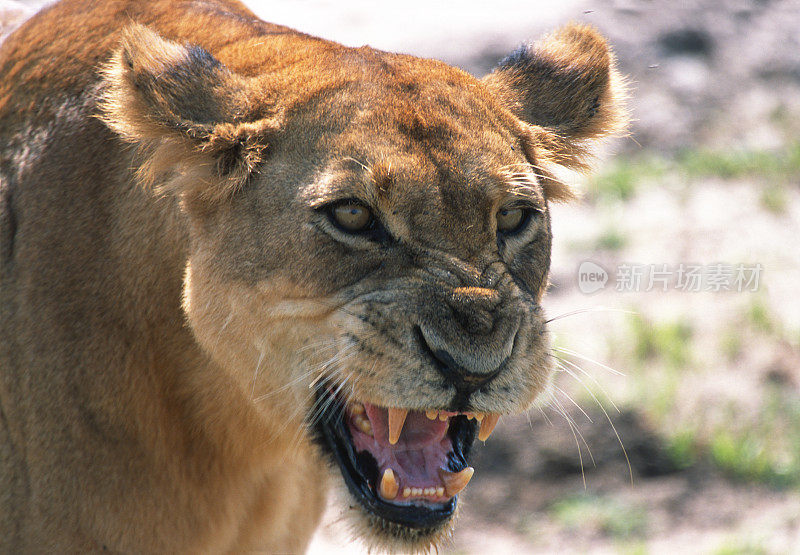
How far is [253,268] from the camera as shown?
2598 mm

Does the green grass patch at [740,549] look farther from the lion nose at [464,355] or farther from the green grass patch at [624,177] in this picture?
the lion nose at [464,355]

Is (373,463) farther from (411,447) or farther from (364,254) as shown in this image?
(364,254)

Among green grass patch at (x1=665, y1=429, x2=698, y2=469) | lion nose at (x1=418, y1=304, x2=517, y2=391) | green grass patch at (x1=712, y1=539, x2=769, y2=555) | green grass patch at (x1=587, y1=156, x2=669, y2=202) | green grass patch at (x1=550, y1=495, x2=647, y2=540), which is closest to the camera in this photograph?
lion nose at (x1=418, y1=304, x2=517, y2=391)

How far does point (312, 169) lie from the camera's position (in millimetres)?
2564

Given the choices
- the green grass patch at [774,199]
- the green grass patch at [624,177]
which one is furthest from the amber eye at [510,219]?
the green grass patch at [774,199]

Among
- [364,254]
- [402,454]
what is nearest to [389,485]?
[402,454]

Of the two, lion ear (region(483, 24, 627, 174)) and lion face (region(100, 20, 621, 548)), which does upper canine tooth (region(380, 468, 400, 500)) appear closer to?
lion face (region(100, 20, 621, 548))

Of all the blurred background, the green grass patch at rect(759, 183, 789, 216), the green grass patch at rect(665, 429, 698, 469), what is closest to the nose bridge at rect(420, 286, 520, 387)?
the blurred background

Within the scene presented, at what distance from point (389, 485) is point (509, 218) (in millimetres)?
751

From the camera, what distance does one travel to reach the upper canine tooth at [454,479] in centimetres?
256

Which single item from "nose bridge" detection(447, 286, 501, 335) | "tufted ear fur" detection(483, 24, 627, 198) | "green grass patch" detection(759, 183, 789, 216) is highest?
"tufted ear fur" detection(483, 24, 627, 198)

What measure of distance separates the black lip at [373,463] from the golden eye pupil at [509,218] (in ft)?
1.72

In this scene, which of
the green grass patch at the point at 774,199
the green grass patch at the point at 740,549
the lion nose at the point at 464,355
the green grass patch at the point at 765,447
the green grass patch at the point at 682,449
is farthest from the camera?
the green grass patch at the point at 774,199

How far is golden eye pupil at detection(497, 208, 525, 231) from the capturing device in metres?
2.64
